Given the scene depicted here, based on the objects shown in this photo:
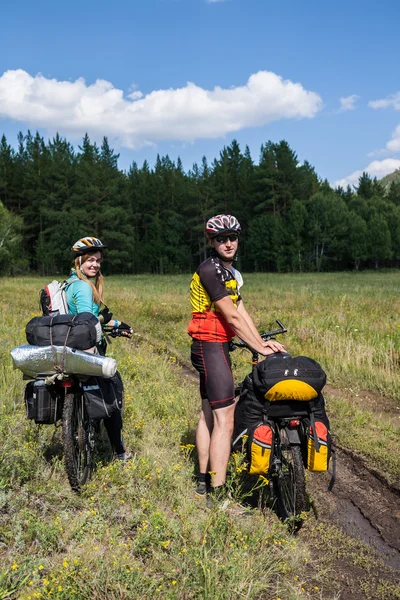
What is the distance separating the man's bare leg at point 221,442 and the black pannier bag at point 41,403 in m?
1.29

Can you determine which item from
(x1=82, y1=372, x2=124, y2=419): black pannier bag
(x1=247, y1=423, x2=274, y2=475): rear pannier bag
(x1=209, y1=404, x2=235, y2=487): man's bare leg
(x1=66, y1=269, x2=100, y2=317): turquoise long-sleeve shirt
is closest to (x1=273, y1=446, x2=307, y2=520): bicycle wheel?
(x1=247, y1=423, x2=274, y2=475): rear pannier bag

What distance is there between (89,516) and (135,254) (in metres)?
73.2

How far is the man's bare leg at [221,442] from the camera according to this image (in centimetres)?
380

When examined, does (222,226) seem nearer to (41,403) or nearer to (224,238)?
(224,238)

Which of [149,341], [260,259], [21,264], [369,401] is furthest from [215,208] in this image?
[369,401]

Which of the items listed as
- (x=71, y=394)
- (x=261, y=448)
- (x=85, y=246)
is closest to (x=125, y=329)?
(x=85, y=246)

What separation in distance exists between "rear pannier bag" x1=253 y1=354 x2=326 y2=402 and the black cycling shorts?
0.31 m

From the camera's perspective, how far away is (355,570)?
3.25 metres

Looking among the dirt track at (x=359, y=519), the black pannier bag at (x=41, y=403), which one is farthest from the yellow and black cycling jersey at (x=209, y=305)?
the dirt track at (x=359, y=519)

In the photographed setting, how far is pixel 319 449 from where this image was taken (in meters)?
3.42

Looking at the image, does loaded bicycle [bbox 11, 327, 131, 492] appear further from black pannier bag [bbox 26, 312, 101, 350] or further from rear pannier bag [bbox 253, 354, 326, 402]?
rear pannier bag [bbox 253, 354, 326, 402]

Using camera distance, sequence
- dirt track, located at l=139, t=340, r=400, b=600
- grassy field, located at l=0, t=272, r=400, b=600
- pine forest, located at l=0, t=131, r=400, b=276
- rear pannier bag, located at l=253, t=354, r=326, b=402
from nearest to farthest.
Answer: grassy field, located at l=0, t=272, r=400, b=600
dirt track, located at l=139, t=340, r=400, b=600
rear pannier bag, located at l=253, t=354, r=326, b=402
pine forest, located at l=0, t=131, r=400, b=276

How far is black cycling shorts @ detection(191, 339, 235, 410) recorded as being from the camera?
3.78m

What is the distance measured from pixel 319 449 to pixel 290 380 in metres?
0.55
